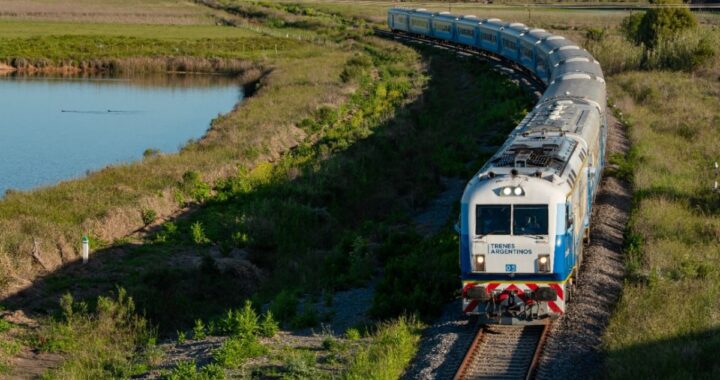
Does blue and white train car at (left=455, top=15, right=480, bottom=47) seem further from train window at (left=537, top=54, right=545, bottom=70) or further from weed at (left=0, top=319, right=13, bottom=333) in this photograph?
weed at (left=0, top=319, right=13, bottom=333)

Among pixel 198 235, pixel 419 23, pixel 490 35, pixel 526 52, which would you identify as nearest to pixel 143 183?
pixel 198 235

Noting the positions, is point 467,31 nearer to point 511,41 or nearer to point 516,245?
point 511,41

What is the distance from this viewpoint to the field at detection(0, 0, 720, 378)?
16344mm

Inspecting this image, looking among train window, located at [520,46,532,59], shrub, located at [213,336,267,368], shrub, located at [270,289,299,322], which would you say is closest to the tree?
train window, located at [520,46,532,59]

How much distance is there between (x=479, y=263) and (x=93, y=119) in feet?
125

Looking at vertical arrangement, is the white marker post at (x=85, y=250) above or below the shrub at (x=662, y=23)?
below

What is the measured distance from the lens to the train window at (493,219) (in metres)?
16.4

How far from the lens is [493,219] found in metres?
16.4

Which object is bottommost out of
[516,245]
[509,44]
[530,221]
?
[509,44]

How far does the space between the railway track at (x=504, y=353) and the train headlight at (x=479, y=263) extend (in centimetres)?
103

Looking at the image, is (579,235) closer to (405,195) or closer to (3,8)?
(405,195)

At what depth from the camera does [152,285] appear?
21500mm

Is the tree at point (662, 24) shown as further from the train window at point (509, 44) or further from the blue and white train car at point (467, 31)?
the train window at point (509, 44)

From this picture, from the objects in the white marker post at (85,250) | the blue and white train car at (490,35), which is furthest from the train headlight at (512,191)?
the blue and white train car at (490,35)
